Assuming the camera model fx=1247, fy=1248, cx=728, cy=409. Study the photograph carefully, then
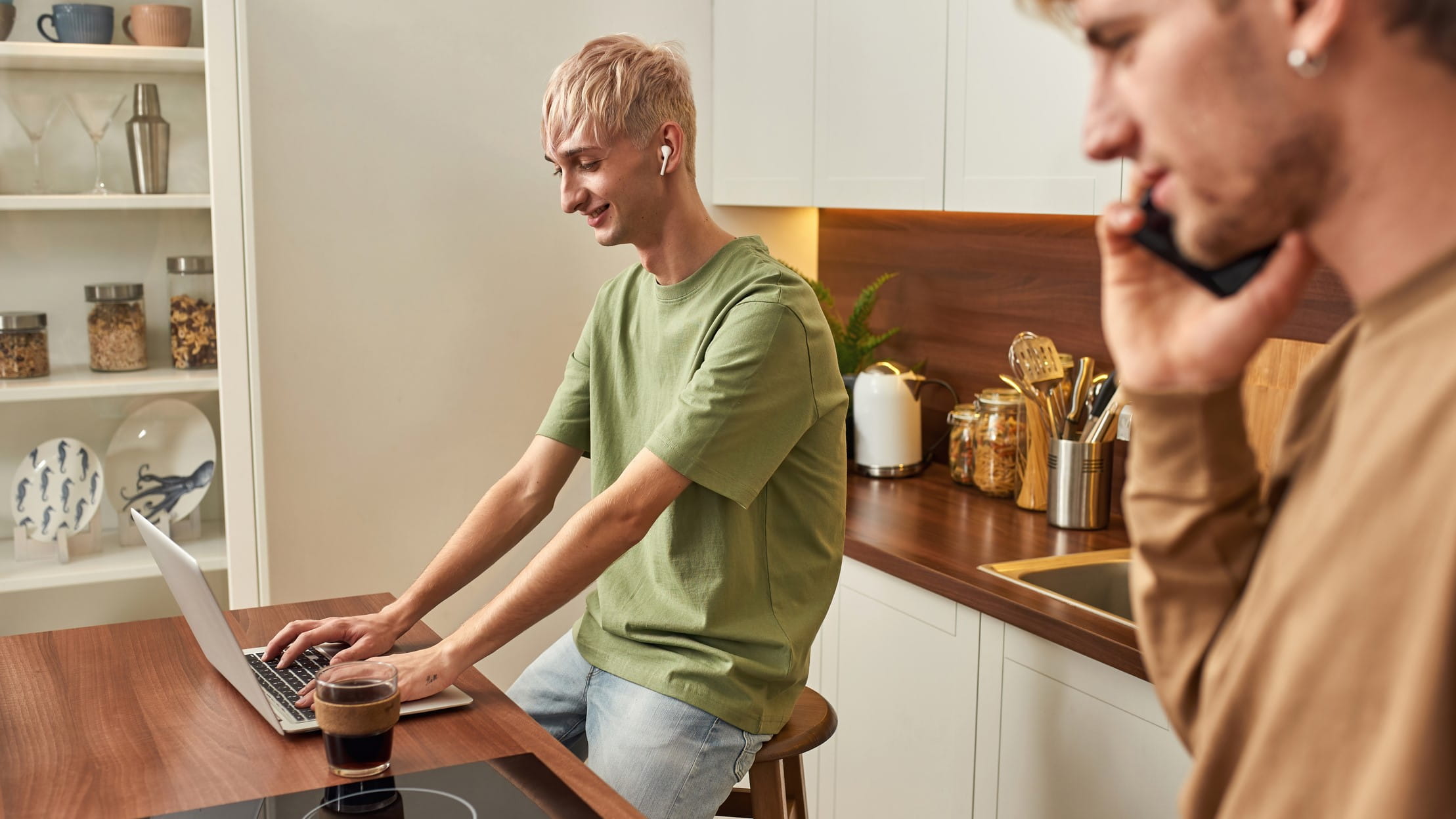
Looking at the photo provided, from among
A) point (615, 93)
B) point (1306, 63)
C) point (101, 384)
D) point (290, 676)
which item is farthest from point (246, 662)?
point (101, 384)

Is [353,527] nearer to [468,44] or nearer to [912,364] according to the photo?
[468,44]

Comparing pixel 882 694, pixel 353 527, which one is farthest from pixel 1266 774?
pixel 353 527

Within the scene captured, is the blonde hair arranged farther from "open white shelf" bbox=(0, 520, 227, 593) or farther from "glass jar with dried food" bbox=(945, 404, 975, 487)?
"open white shelf" bbox=(0, 520, 227, 593)

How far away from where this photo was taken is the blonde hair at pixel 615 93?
1.76 meters

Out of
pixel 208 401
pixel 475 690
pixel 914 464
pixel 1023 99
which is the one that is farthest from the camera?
pixel 914 464

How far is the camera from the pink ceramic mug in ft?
7.94

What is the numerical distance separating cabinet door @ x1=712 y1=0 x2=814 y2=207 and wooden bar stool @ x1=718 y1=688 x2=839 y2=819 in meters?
1.40

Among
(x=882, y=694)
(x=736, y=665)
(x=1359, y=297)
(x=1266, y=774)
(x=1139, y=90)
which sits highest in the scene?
(x=1139, y=90)

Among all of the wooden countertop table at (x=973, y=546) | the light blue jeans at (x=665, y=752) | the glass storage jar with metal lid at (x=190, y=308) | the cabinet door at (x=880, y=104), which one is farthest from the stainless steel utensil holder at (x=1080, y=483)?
the glass storage jar with metal lid at (x=190, y=308)

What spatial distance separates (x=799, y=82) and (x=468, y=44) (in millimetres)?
797

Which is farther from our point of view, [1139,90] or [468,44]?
[468,44]

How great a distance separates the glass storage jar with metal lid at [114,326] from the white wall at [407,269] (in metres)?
0.33

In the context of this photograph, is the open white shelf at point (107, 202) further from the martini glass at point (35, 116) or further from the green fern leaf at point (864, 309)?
the green fern leaf at point (864, 309)

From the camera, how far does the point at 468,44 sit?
2.97 m
